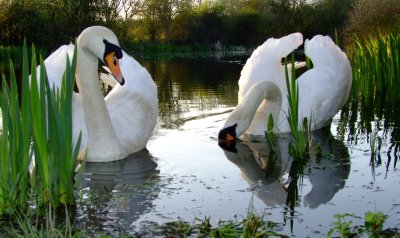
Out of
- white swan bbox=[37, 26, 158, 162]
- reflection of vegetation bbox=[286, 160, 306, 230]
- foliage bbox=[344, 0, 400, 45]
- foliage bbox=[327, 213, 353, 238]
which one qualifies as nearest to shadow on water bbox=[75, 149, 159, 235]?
white swan bbox=[37, 26, 158, 162]

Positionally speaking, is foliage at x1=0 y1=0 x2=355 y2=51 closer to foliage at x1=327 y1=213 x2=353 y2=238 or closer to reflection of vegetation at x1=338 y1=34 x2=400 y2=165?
reflection of vegetation at x1=338 y1=34 x2=400 y2=165

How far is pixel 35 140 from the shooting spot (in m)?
4.02

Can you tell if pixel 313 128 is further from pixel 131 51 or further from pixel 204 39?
pixel 204 39

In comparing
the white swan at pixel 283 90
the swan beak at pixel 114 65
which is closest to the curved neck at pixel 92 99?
the swan beak at pixel 114 65

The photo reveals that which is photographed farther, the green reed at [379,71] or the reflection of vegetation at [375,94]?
the green reed at [379,71]

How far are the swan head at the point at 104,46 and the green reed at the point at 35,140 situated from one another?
0.91 metres

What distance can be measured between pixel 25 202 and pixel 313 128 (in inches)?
172

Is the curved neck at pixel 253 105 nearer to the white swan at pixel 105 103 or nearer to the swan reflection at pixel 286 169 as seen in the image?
the swan reflection at pixel 286 169

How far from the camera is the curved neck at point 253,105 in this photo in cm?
700

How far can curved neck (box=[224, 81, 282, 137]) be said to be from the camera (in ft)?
23.0

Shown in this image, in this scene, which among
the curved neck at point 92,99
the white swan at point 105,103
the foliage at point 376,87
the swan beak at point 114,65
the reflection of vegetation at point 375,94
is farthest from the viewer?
the foliage at point 376,87

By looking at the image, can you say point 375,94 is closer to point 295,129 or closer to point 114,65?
point 295,129

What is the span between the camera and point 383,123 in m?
8.02

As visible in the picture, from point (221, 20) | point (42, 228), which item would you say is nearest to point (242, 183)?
point (42, 228)
